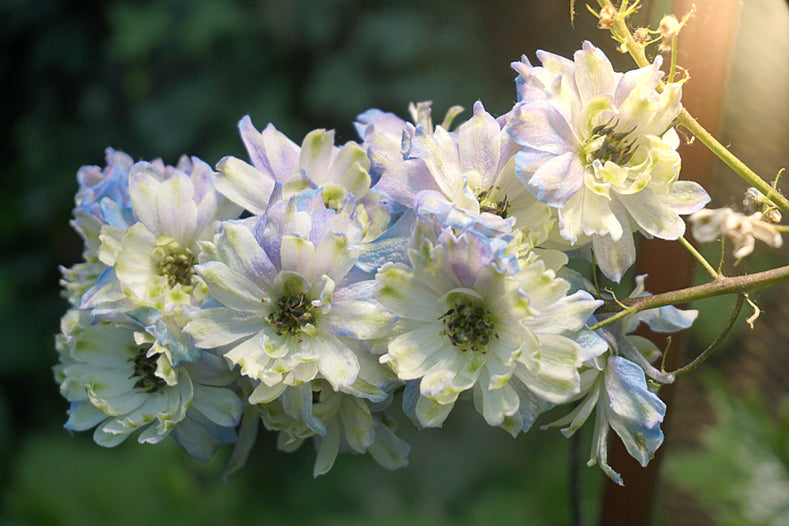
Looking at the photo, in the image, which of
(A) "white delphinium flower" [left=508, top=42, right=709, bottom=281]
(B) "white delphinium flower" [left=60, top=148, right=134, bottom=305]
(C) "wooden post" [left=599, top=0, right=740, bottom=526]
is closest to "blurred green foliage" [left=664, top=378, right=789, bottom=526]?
(C) "wooden post" [left=599, top=0, right=740, bottom=526]

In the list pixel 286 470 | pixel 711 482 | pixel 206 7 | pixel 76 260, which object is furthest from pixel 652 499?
pixel 76 260

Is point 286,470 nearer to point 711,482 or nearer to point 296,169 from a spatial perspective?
point 711,482

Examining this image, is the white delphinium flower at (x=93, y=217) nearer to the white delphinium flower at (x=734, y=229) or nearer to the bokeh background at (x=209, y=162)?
the white delphinium flower at (x=734, y=229)

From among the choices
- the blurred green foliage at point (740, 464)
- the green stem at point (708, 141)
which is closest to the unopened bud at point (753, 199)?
the green stem at point (708, 141)

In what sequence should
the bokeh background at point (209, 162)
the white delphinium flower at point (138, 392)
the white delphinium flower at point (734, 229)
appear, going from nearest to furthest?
1. the white delphinium flower at point (734, 229)
2. the white delphinium flower at point (138, 392)
3. the bokeh background at point (209, 162)

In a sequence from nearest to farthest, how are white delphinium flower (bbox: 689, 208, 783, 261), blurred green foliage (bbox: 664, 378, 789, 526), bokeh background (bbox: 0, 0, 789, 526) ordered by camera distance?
white delphinium flower (bbox: 689, 208, 783, 261) < blurred green foliage (bbox: 664, 378, 789, 526) < bokeh background (bbox: 0, 0, 789, 526)

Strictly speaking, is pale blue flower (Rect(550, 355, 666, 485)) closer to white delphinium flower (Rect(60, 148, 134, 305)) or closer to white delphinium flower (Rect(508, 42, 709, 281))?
white delphinium flower (Rect(508, 42, 709, 281))

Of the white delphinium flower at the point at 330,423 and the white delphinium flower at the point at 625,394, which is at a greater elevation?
the white delphinium flower at the point at 625,394

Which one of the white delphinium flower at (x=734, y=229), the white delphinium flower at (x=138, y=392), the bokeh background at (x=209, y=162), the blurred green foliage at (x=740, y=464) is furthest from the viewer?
the bokeh background at (x=209, y=162)
